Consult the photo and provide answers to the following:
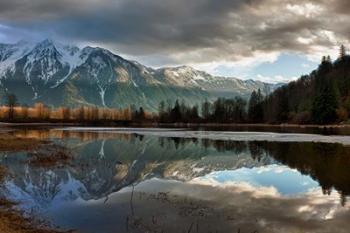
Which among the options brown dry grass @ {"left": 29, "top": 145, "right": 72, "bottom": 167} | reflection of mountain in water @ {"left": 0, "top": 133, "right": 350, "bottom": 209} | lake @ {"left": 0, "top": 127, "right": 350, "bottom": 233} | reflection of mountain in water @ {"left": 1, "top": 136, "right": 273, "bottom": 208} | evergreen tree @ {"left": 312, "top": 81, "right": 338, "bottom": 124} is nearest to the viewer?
lake @ {"left": 0, "top": 127, "right": 350, "bottom": 233}

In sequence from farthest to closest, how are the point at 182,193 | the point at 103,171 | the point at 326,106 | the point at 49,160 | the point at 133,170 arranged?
the point at 326,106
the point at 49,160
the point at 133,170
the point at 103,171
the point at 182,193

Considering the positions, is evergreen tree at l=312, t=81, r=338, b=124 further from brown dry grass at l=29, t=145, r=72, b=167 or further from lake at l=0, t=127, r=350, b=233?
brown dry grass at l=29, t=145, r=72, b=167

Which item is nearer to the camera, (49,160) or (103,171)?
(103,171)

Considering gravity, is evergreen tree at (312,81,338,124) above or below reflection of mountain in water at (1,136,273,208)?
above

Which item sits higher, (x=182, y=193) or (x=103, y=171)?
(x=103, y=171)

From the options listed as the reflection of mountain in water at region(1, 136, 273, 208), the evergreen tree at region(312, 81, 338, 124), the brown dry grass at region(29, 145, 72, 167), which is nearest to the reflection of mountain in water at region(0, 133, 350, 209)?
the reflection of mountain in water at region(1, 136, 273, 208)

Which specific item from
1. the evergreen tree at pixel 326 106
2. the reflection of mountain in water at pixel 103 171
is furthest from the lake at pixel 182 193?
the evergreen tree at pixel 326 106

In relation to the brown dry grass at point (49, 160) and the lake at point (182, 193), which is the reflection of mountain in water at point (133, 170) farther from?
the brown dry grass at point (49, 160)

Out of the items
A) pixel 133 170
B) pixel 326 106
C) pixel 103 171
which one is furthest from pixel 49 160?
pixel 326 106

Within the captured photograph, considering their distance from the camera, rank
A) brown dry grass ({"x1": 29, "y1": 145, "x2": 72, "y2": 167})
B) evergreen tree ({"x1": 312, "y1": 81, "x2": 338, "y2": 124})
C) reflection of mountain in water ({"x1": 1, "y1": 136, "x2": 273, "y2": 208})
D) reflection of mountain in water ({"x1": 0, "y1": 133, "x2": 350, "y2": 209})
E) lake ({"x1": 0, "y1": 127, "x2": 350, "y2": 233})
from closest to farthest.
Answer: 1. lake ({"x1": 0, "y1": 127, "x2": 350, "y2": 233})
2. reflection of mountain in water ({"x1": 1, "y1": 136, "x2": 273, "y2": 208})
3. reflection of mountain in water ({"x1": 0, "y1": 133, "x2": 350, "y2": 209})
4. brown dry grass ({"x1": 29, "y1": 145, "x2": 72, "y2": 167})
5. evergreen tree ({"x1": 312, "y1": 81, "x2": 338, "y2": 124})

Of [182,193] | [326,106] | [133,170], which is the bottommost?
[182,193]

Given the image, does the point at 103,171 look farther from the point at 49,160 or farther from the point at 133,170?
the point at 49,160

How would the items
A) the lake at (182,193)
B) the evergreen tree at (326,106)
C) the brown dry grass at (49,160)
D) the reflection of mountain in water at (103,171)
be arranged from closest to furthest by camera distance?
the lake at (182,193) < the reflection of mountain in water at (103,171) < the brown dry grass at (49,160) < the evergreen tree at (326,106)

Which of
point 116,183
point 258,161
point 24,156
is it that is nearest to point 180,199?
point 116,183
